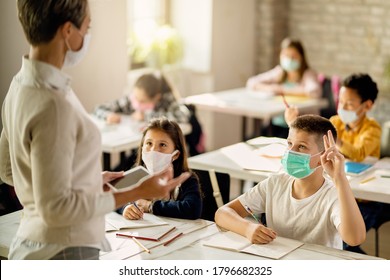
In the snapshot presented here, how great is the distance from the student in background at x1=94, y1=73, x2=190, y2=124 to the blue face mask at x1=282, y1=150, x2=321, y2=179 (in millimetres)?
2143

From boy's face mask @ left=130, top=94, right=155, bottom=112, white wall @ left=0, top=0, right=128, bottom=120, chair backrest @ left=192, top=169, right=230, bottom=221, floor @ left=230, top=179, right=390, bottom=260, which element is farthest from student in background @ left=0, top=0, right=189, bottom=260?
white wall @ left=0, top=0, right=128, bottom=120

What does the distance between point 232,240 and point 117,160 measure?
3202mm

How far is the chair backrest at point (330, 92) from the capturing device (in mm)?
5492

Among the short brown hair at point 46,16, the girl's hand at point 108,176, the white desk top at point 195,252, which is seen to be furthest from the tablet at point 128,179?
the short brown hair at point 46,16

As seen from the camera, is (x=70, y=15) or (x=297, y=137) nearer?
(x=70, y=15)

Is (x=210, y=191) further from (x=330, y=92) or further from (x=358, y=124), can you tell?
(x=330, y=92)

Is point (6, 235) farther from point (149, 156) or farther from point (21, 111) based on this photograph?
point (21, 111)

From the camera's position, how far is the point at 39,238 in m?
1.92

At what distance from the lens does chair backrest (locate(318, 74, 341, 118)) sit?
18.0ft

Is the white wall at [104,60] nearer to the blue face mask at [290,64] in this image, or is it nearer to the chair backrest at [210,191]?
the blue face mask at [290,64]

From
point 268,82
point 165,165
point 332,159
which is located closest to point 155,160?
point 165,165

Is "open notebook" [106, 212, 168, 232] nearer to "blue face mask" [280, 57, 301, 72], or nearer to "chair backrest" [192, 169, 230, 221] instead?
"chair backrest" [192, 169, 230, 221]

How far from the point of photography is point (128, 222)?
2766mm
